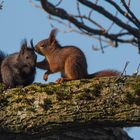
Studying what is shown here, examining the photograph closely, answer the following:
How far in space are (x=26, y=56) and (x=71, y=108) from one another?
94.0 inches

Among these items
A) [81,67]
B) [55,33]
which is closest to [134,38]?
[81,67]

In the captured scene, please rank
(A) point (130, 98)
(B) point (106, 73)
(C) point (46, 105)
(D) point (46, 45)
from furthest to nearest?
1. (D) point (46, 45)
2. (B) point (106, 73)
3. (C) point (46, 105)
4. (A) point (130, 98)

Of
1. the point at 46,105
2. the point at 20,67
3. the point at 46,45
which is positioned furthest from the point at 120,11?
Answer: the point at 46,45

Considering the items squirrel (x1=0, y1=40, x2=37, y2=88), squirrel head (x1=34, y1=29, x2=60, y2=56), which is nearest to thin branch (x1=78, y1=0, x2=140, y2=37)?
squirrel (x1=0, y1=40, x2=37, y2=88)

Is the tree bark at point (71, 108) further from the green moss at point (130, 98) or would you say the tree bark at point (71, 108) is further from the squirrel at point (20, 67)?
the squirrel at point (20, 67)

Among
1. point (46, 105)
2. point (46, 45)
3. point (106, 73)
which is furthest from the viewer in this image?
point (46, 45)

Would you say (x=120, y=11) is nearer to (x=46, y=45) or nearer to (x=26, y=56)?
(x=26, y=56)

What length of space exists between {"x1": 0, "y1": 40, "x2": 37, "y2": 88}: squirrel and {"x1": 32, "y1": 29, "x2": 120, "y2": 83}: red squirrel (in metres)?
0.19

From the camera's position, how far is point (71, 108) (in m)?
3.68

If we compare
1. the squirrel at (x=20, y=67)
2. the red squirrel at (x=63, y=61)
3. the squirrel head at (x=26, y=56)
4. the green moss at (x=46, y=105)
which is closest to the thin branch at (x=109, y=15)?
the green moss at (x=46, y=105)

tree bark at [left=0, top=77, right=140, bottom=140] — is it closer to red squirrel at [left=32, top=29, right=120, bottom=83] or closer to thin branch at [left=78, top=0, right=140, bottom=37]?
red squirrel at [left=32, top=29, right=120, bottom=83]

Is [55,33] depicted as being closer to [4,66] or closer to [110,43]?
[4,66]

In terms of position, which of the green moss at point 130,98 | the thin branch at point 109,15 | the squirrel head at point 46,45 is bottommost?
the thin branch at point 109,15

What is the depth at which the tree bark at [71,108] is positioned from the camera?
3621 millimetres
